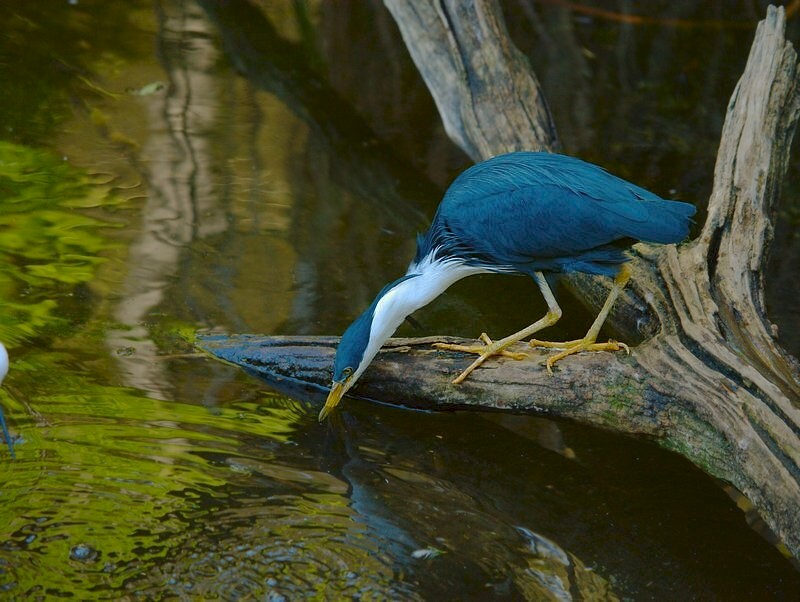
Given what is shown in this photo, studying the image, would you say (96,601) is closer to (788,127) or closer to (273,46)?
(788,127)

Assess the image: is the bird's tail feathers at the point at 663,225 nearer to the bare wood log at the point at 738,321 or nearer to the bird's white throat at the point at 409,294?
the bare wood log at the point at 738,321

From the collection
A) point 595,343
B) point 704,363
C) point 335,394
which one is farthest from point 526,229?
point 335,394

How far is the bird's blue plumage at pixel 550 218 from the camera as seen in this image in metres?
4.33

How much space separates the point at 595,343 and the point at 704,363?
1.92 feet

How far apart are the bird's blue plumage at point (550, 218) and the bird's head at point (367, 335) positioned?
271 mm

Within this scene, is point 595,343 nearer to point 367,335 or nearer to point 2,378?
point 367,335

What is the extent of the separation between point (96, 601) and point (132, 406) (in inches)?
46.1

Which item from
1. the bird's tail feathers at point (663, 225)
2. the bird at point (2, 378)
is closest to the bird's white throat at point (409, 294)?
the bird's tail feathers at point (663, 225)

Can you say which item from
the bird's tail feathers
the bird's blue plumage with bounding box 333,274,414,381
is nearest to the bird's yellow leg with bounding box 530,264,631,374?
the bird's tail feathers

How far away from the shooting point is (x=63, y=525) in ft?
12.8

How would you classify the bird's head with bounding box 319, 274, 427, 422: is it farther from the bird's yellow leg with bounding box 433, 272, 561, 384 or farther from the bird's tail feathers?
the bird's tail feathers

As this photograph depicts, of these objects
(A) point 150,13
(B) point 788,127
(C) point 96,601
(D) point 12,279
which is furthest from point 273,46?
(C) point 96,601

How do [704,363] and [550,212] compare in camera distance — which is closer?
[704,363]

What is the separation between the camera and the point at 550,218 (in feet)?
14.5
